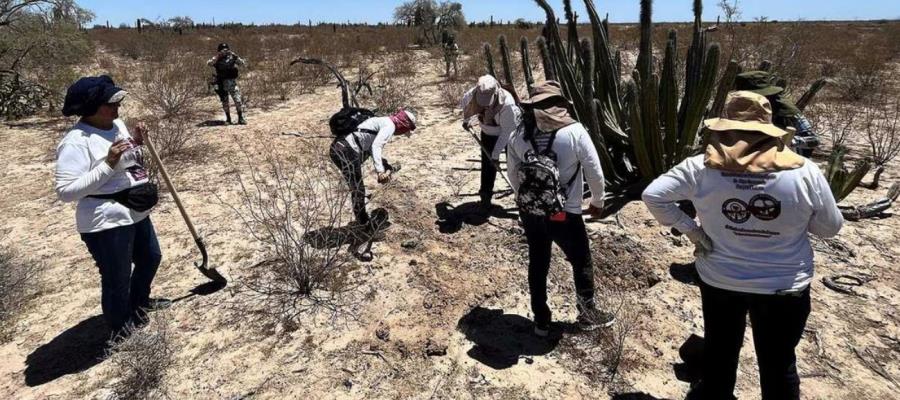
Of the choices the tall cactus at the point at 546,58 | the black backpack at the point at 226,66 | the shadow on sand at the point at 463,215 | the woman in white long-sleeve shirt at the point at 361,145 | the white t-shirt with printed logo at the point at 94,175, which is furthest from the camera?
the black backpack at the point at 226,66

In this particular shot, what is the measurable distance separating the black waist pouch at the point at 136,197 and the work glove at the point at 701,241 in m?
2.69

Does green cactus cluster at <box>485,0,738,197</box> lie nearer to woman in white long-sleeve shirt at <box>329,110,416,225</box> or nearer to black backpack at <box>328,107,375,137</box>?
woman in white long-sleeve shirt at <box>329,110,416,225</box>

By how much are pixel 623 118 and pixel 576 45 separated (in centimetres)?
90

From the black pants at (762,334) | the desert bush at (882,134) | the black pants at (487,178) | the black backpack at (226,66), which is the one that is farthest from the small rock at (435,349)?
the black backpack at (226,66)

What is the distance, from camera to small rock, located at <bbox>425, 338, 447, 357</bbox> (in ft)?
9.68

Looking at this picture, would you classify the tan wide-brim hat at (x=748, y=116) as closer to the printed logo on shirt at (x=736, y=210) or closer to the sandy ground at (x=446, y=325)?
the printed logo on shirt at (x=736, y=210)

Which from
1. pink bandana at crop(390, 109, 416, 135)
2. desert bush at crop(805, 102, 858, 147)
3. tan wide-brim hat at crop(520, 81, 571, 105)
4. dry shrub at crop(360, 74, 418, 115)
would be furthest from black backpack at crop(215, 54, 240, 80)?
desert bush at crop(805, 102, 858, 147)

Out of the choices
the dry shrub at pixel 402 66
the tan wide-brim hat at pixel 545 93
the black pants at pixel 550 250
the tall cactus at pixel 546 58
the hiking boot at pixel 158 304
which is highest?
the dry shrub at pixel 402 66

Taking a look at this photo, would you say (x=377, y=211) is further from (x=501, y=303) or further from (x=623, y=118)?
(x=623, y=118)

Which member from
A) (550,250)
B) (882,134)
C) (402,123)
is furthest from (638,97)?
(882,134)

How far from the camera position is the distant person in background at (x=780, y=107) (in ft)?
9.45

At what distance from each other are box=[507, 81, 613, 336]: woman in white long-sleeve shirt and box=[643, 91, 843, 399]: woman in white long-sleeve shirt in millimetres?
564

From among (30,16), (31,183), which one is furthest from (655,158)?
(30,16)

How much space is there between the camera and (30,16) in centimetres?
978
